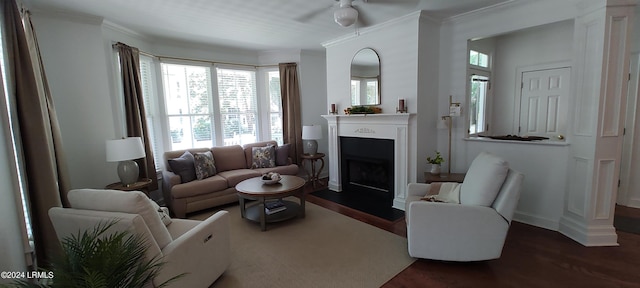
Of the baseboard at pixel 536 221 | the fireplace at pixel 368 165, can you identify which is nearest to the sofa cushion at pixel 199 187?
the fireplace at pixel 368 165

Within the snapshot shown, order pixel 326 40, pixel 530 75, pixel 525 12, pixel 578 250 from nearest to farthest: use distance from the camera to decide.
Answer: pixel 578 250 → pixel 525 12 → pixel 530 75 → pixel 326 40

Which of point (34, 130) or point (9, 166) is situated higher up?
point (34, 130)

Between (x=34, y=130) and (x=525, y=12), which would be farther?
(x=525, y=12)

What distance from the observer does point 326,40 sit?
4453 millimetres

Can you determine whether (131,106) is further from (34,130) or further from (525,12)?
(525,12)

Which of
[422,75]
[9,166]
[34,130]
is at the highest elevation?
[422,75]

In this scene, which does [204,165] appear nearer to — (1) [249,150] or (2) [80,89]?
(1) [249,150]

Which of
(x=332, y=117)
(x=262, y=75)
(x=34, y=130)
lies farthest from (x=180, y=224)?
(x=262, y=75)

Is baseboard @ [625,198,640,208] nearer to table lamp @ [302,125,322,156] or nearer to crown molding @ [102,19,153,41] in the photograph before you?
table lamp @ [302,125,322,156]

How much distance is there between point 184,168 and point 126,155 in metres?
0.86

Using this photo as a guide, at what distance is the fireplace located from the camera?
13.1ft

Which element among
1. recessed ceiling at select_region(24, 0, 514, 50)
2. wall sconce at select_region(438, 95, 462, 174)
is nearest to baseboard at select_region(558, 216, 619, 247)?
wall sconce at select_region(438, 95, 462, 174)

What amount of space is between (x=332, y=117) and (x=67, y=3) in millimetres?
3459

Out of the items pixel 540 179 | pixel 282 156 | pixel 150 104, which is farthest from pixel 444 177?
pixel 150 104
